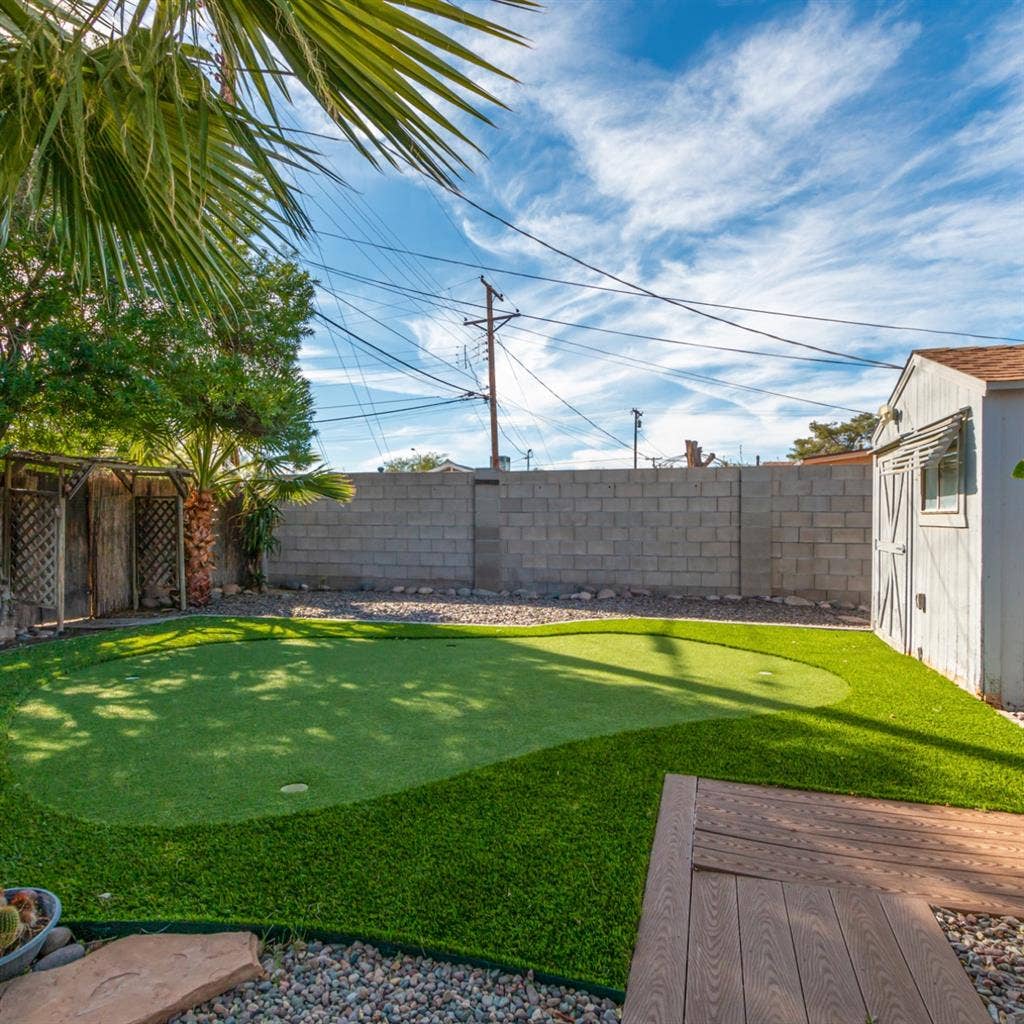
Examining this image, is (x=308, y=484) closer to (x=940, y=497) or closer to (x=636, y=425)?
(x=940, y=497)

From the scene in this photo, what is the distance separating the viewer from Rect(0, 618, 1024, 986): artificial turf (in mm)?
1805

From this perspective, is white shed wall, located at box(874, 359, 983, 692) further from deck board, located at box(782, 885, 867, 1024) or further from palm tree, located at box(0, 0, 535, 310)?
palm tree, located at box(0, 0, 535, 310)

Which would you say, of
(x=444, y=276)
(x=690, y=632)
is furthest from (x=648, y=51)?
(x=444, y=276)

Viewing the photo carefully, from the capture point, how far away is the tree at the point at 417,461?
4091cm

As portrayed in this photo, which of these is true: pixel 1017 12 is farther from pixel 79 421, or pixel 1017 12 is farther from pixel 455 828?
pixel 79 421

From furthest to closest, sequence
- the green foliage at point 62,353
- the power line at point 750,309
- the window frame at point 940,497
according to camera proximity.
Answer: the power line at point 750,309 < the green foliage at point 62,353 < the window frame at point 940,497

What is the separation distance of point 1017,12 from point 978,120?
243cm

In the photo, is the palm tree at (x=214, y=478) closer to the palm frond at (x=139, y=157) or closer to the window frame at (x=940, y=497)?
the palm frond at (x=139, y=157)

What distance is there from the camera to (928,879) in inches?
81.1

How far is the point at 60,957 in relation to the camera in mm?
1672

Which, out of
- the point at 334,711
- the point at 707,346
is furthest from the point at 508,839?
the point at 707,346

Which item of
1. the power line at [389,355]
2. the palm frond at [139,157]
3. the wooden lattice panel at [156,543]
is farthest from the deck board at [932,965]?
the power line at [389,355]

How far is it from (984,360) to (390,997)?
17.2ft

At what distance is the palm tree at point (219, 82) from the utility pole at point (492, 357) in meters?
13.7
